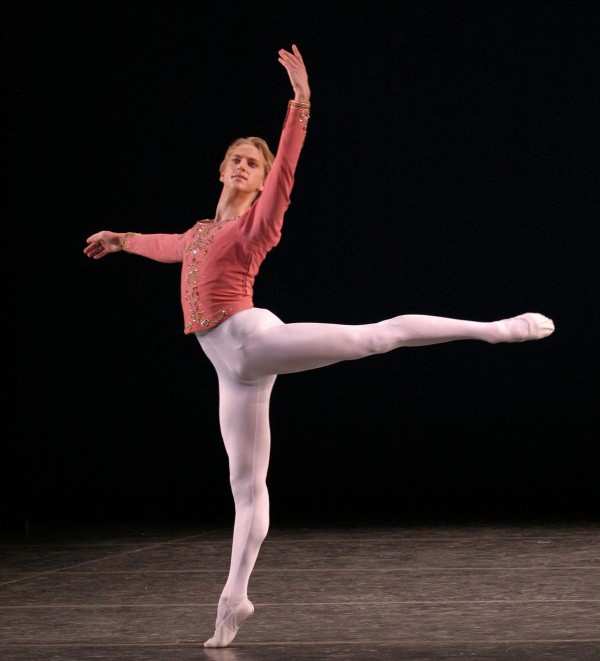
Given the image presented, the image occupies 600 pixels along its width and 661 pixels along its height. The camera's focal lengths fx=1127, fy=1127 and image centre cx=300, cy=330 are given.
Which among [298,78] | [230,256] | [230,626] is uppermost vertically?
[298,78]

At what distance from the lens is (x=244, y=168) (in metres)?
2.80

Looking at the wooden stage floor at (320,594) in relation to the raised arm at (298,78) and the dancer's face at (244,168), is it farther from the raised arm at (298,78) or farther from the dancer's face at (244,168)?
the raised arm at (298,78)

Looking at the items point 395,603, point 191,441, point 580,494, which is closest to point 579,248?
point 580,494

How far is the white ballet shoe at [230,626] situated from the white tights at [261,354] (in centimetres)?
1

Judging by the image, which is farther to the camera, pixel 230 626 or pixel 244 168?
pixel 244 168

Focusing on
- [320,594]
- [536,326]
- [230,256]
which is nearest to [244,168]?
[230,256]

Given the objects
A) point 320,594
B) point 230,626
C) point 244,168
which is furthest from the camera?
point 320,594

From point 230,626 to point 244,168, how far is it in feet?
3.63

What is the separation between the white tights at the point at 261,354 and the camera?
247 centimetres

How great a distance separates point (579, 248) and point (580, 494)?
1.14 meters

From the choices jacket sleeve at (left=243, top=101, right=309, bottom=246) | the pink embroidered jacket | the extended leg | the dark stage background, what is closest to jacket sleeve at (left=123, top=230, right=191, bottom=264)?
the pink embroidered jacket

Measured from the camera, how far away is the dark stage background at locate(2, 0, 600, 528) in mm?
5105

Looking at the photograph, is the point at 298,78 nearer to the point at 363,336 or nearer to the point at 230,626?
the point at 363,336

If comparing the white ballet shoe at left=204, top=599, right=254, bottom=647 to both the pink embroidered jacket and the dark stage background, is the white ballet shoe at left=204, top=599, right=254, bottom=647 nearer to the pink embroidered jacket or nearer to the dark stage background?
the pink embroidered jacket
